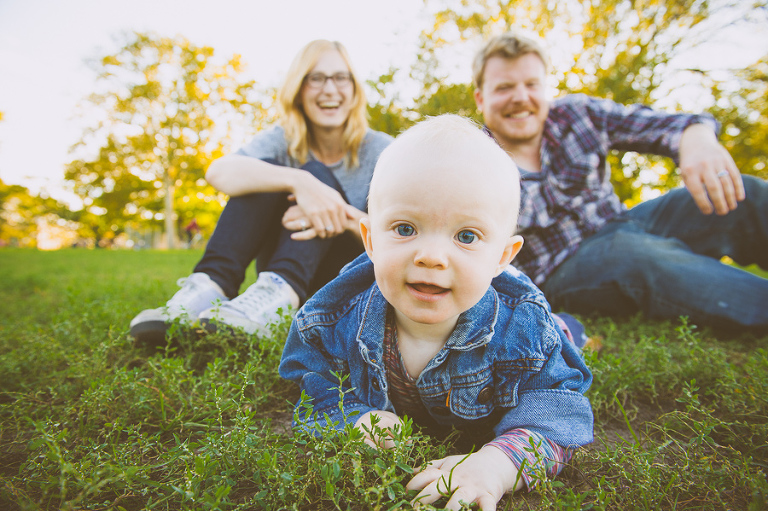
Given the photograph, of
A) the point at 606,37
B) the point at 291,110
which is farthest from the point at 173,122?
the point at 291,110

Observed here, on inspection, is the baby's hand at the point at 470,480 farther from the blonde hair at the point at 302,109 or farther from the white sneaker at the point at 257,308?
the blonde hair at the point at 302,109

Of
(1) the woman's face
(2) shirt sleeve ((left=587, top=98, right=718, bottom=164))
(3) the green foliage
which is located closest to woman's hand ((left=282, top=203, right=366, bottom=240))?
(1) the woman's face

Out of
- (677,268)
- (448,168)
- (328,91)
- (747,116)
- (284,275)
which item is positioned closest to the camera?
(448,168)

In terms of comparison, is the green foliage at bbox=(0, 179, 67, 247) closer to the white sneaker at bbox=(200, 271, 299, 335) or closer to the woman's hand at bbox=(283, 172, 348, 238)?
the woman's hand at bbox=(283, 172, 348, 238)

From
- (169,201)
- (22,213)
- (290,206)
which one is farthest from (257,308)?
(22,213)

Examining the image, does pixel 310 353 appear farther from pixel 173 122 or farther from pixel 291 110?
pixel 173 122

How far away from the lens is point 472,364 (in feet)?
4.93

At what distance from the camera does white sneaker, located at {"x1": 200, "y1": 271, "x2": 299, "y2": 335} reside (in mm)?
2150

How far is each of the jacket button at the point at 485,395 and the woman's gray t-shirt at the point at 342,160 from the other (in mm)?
2011

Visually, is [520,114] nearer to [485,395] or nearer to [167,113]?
[485,395]

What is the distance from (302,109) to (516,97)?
1646mm

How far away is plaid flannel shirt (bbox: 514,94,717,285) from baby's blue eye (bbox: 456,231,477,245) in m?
1.93

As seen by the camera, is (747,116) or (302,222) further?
(747,116)

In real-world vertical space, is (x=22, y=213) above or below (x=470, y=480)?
below
